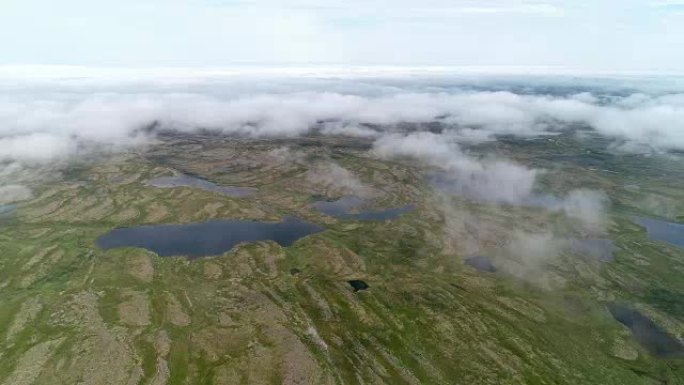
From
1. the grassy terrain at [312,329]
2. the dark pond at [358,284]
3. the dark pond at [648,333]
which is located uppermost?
the grassy terrain at [312,329]

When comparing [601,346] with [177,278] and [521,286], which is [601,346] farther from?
[177,278]

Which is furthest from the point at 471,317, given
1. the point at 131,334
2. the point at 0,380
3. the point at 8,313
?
the point at 8,313

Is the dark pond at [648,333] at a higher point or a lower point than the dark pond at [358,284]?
lower

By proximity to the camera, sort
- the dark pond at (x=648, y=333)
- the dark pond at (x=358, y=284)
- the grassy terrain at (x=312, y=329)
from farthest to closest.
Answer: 1. the dark pond at (x=358, y=284)
2. the dark pond at (x=648, y=333)
3. the grassy terrain at (x=312, y=329)

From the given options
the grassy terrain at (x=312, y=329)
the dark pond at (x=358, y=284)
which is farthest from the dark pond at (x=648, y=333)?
the dark pond at (x=358, y=284)

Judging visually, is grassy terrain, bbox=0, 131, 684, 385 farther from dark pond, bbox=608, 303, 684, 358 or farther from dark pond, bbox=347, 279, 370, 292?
dark pond, bbox=608, 303, 684, 358

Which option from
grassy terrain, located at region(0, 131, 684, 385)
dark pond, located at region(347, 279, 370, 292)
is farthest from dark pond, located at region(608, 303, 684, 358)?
dark pond, located at region(347, 279, 370, 292)

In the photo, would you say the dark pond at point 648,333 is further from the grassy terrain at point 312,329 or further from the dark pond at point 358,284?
the dark pond at point 358,284

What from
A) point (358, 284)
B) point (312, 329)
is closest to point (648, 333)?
point (358, 284)
